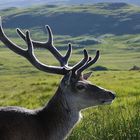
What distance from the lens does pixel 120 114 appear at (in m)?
12.6

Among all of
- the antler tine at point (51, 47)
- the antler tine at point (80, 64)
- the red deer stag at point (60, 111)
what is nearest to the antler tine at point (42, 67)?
the red deer stag at point (60, 111)

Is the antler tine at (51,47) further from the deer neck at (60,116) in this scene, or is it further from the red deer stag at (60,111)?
the deer neck at (60,116)

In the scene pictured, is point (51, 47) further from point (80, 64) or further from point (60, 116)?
point (60, 116)

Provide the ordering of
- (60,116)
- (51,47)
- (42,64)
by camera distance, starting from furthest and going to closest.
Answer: (51,47) → (42,64) → (60,116)

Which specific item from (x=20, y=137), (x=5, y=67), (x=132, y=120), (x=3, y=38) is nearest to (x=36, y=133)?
(x=20, y=137)

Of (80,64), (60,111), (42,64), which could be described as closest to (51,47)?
(42,64)

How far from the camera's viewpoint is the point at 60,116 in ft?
32.1

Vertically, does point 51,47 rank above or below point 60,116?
above

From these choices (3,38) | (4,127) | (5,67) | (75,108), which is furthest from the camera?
(5,67)

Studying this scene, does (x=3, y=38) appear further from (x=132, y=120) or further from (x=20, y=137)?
(x=132, y=120)

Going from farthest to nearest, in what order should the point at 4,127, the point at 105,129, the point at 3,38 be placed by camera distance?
1. the point at 105,129
2. the point at 3,38
3. the point at 4,127

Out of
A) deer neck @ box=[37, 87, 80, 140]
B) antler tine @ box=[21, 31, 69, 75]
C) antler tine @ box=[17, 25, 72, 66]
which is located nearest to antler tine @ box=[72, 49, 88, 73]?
antler tine @ box=[21, 31, 69, 75]

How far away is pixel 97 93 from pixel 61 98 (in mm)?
703

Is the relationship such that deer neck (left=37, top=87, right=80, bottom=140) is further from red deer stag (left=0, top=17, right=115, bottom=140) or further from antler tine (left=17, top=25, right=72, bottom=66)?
antler tine (left=17, top=25, right=72, bottom=66)
